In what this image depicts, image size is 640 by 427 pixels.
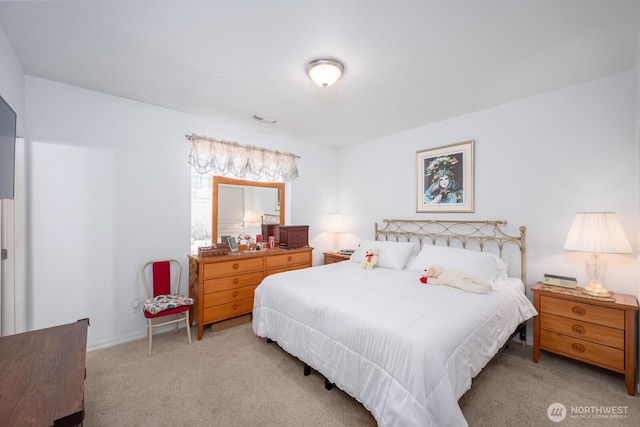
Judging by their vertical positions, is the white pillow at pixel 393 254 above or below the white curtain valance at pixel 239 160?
below

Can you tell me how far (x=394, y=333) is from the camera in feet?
5.10

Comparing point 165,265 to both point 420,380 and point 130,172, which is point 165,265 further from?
point 420,380

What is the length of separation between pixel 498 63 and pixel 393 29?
1.04 metres

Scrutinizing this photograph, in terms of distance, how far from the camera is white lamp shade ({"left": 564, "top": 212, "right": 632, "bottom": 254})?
208 cm

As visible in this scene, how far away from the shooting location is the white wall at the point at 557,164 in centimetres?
231

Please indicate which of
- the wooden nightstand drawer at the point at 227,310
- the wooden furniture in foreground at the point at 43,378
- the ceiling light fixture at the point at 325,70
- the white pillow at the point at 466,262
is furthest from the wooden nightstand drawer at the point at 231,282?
the ceiling light fixture at the point at 325,70

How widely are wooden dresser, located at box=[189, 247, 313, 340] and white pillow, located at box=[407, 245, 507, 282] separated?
1854 mm

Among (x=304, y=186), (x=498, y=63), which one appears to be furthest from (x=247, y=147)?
(x=498, y=63)

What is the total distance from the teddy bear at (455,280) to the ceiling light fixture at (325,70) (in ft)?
6.70

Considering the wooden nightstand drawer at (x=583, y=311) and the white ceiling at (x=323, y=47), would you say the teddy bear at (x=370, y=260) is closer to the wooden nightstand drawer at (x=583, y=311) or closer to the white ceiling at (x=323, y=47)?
the wooden nightstand drawer at (x=583, y=311)

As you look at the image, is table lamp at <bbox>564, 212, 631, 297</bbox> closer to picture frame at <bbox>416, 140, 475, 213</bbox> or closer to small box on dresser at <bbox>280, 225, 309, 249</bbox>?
picture frame at <bbox>416, 140, 475, 213</bbox>

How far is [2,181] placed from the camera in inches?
59.6

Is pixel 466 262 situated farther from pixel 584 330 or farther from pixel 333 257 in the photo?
pixel 333 257

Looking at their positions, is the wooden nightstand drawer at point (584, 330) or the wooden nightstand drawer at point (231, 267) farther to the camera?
the wooden nightstand drawer at point (231, 267)
